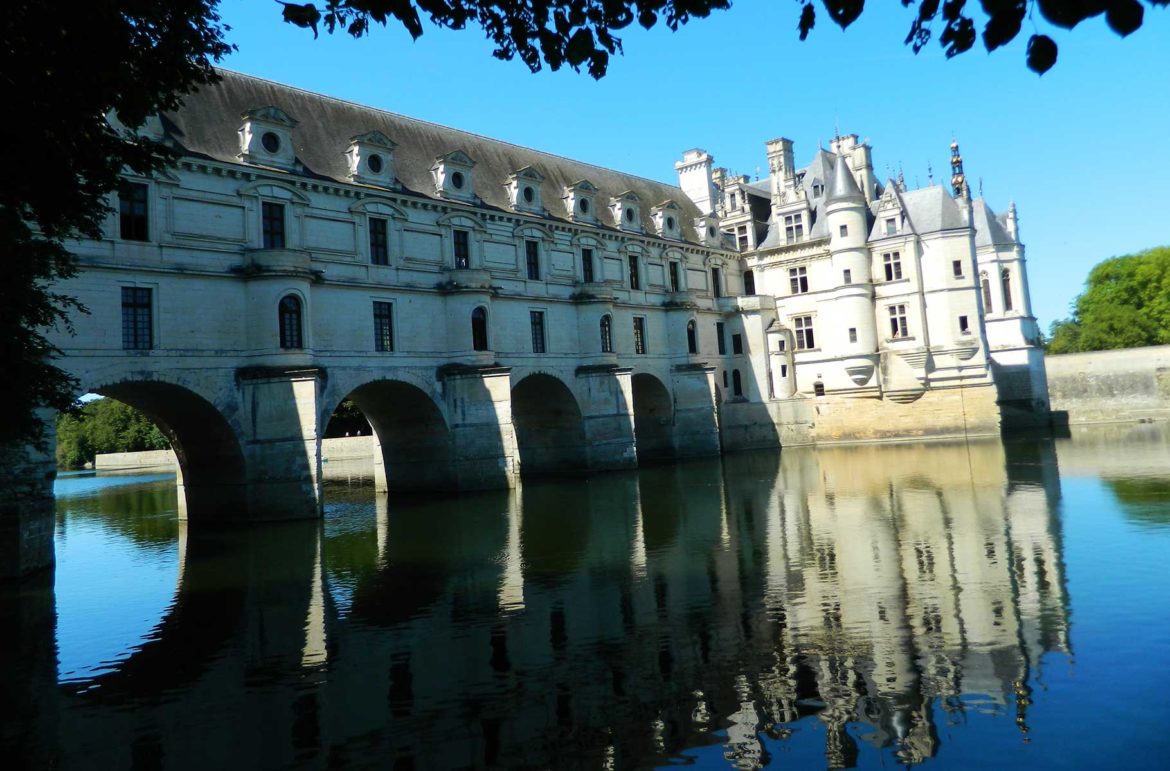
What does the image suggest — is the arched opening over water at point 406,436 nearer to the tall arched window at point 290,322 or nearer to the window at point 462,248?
the tall arched window at point 290,322

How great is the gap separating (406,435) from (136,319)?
1072 centimetres

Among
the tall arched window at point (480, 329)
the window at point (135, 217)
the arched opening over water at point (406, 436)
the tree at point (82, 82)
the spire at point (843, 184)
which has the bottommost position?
the arched opening over water at point (406, 436)

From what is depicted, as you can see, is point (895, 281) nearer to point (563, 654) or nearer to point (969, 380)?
point (969, 380)

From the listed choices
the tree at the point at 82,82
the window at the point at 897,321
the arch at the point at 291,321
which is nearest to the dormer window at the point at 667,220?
the window at the point at 897,321

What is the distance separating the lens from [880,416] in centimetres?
4447

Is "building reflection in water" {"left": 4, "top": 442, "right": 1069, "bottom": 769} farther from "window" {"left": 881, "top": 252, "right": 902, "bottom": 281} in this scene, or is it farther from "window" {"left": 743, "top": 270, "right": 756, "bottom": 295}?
Answer: "window" {"left": 743, "top": 270, "right": 756, "bottom": 295}

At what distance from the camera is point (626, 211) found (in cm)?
4150

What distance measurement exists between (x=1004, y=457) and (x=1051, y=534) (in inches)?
723

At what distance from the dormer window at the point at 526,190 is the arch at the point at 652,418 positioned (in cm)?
1001

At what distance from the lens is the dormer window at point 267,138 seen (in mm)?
26203

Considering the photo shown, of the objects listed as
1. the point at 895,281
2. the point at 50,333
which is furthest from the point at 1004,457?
the point at 50,333

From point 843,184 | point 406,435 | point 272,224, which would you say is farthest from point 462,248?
point 843,184

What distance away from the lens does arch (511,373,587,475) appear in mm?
36062

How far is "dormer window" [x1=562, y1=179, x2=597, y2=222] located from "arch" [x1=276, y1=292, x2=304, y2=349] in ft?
51.4
